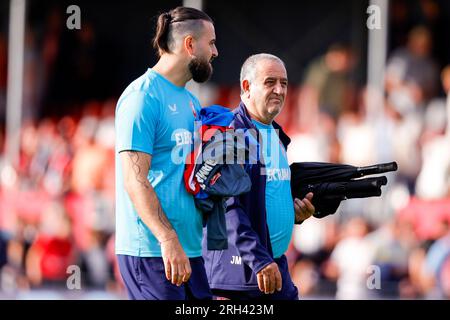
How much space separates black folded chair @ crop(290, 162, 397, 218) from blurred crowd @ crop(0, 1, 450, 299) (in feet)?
12.4

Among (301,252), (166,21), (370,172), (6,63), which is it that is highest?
(6,63)

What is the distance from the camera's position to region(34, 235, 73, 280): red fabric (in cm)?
1259

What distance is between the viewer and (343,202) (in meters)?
12.1

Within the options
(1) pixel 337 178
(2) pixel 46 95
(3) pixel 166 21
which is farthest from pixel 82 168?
(3) pixel 166 21

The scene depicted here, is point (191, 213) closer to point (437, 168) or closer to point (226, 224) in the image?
point (226, 224)

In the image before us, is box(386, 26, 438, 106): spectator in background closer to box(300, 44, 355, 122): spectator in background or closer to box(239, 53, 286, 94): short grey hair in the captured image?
box(300, 44, 355, 122): spectator in background

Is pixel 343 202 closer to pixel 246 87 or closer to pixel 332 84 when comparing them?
pixel 332 84

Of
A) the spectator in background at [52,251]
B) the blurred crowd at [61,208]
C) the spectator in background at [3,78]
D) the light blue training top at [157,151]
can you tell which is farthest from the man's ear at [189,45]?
the spectator in background at [3,78]

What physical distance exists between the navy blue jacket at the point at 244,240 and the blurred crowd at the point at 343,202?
4.30 meters

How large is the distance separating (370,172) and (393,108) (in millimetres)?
6031

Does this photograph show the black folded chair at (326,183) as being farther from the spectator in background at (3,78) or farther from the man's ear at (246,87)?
the spectator in background at (3,78)

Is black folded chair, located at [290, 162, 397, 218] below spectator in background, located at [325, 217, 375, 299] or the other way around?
the other way around

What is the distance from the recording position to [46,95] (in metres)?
15.2

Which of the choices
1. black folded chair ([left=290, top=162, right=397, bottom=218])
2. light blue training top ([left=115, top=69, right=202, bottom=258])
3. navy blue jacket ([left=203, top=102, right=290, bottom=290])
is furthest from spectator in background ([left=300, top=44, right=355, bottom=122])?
light blue training top ([left=115, top=69, right=202, bottom=258])
